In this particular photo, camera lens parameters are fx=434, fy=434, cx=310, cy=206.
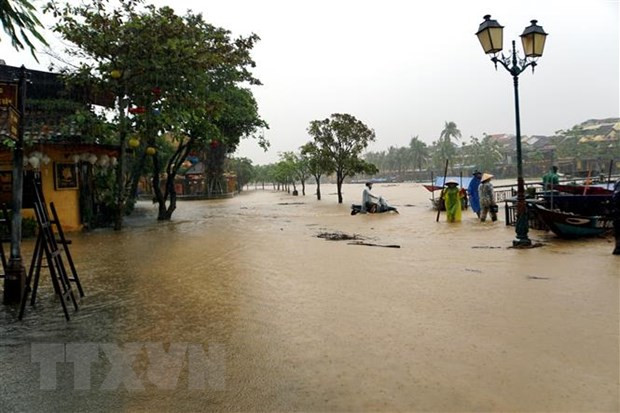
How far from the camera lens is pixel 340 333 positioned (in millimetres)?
4434

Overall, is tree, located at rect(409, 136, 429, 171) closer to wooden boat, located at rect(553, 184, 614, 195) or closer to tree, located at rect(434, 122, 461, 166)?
tree, located at rect(434, 122, 461, 166)

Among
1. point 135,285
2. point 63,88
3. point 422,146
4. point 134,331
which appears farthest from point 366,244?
point 422,146

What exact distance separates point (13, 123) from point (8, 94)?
58 centimetres

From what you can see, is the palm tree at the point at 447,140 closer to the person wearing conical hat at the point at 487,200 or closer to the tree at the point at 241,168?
the tree at the point at 241,168

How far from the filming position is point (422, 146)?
302 ft

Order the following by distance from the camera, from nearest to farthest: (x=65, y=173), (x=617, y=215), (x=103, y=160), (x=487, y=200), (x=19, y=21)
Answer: (x=19, y=21), (x=617, y=215), (x=65, y=173), (x=103, y=160), (x=487, y=200)

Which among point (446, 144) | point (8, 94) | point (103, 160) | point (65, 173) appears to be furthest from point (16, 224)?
point (446, 144)

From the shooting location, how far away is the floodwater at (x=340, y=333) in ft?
10.2

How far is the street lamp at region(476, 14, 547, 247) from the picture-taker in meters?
9.11

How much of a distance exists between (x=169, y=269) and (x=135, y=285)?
4.18 feet

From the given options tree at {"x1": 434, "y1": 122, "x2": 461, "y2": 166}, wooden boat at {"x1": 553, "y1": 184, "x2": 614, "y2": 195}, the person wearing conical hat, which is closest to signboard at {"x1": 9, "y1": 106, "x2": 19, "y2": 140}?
the person wearing conical hat

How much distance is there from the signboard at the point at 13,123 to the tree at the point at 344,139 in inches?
907

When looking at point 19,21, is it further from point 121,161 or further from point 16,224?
point 121,161

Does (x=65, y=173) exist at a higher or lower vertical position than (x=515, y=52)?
lower
